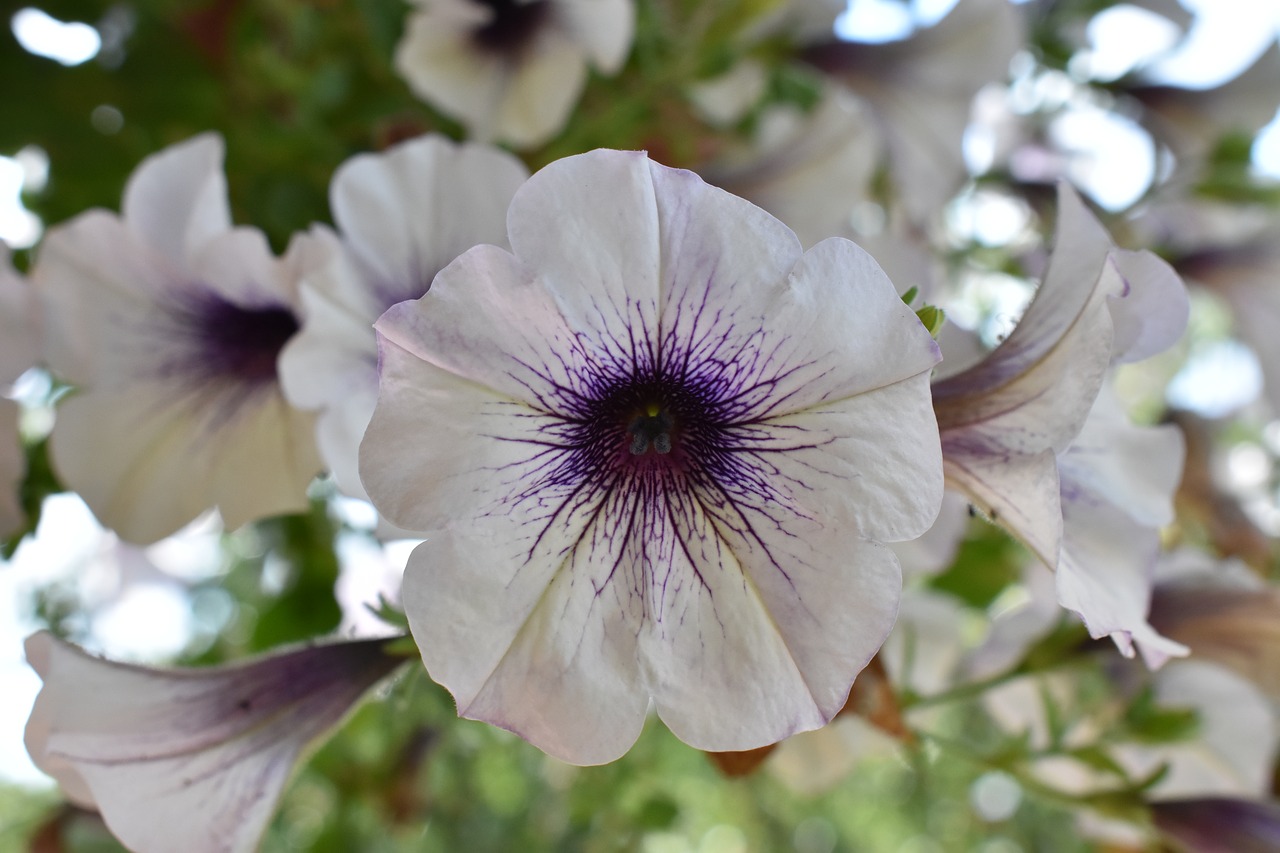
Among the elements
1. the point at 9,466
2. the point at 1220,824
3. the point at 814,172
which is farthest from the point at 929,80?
the point at 9,466

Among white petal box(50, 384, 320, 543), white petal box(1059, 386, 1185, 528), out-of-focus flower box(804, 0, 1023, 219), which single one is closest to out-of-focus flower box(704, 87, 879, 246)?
out-of-focus flower box(804, 0, 1023, 219)

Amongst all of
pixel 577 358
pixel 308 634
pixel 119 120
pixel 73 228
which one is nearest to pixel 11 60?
pixel 119 120

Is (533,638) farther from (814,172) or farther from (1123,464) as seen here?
(814,172)

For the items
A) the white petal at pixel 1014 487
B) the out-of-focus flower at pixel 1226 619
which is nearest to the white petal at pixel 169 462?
the white petal at pixel 1014 487

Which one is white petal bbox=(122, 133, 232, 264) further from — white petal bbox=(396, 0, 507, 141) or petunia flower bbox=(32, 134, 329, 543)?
white petal bbox=(396, 0, 507, 141)

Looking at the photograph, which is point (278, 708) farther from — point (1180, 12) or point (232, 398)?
point (1180, 12)

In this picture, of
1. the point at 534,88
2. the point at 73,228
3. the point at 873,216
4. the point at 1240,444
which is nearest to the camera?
the point at 73,228
